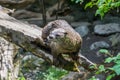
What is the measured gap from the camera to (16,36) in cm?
282

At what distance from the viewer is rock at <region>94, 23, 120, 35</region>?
824 centimetres

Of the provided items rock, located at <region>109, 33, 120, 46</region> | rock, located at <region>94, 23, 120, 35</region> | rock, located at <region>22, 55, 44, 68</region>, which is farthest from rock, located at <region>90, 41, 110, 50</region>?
rock, located at <region>22, 55, 44, 68</region>

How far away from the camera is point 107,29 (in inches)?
327

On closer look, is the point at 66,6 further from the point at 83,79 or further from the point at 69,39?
the point at 69,39

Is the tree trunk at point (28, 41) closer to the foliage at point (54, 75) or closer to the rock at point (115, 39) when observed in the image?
the foliage at point (54, 75)

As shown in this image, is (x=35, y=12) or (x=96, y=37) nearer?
(x=96, y=37)

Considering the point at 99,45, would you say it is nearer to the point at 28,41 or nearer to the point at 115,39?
the point at 115,39

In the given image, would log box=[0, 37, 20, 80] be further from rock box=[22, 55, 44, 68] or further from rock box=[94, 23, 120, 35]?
rock box=[94, 23, 120, 35]

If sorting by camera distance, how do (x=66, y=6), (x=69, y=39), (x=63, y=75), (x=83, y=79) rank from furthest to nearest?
(x=66, y=6) → (x=63, y=75) → (x=83, y=79) → (x=69, y=39)

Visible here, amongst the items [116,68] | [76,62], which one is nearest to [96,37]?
[76,62]

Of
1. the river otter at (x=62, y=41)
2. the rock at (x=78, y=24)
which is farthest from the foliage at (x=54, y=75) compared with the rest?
the rock at (x=78, y=24)

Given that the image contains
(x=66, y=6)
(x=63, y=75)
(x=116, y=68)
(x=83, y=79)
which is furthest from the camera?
(x=66, y=6)

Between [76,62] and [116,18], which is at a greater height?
[76,62]

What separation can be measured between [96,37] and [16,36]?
18.4ft
